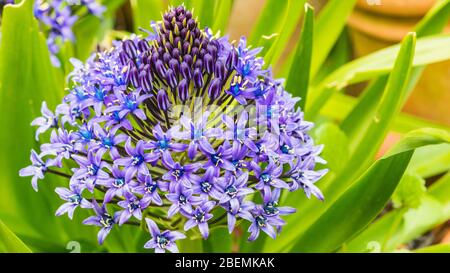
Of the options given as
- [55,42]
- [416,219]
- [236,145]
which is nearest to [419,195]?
[416,219]

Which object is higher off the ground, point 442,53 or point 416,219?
→ point 442,53

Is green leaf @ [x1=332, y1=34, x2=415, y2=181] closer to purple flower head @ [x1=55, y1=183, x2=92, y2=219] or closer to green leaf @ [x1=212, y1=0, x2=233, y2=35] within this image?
green leaf @ [x1=212, y1=0, x2=233, y2=35]

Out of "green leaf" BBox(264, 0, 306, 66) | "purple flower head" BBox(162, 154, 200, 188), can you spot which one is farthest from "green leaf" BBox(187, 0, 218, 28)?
"purple flower head" BBox(162, 154, 200, 188)

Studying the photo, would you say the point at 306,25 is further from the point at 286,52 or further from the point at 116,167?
the point at 286,52

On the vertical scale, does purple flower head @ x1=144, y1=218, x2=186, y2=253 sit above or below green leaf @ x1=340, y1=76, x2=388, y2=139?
below

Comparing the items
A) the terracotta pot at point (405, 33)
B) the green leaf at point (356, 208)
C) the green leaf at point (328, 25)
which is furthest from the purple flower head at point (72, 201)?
the terracotta pot at point (405, 33)

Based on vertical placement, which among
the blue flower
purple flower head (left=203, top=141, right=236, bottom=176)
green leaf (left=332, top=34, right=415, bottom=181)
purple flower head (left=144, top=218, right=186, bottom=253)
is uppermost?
A: green leaf (left=332, top=34, right=415, bottom=181)
